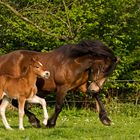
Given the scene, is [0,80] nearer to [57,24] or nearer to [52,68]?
[52,68]

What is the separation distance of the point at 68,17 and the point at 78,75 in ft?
26.8

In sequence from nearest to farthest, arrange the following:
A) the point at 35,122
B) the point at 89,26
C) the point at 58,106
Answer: the point at 58,106 < the point at 35,122 < the point at 89,26

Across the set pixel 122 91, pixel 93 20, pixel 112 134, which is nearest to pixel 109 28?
pixel 93 20

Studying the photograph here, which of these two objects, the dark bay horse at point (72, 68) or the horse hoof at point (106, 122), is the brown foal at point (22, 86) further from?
the horse hoof at point (106, 122)

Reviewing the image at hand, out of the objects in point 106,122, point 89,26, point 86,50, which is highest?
point 86,50

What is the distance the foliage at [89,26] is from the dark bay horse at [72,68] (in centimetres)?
692

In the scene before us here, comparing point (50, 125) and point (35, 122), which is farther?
point (35, 122)

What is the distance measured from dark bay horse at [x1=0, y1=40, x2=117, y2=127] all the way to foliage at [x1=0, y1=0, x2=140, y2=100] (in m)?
6.92

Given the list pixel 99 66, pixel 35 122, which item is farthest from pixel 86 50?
pixel 35 122

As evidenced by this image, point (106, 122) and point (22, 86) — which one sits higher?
point (22, 86)

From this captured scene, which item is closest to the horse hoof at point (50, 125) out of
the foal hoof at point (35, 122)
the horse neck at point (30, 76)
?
the foal hoof at point (35, 122)

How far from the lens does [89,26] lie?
1919cm

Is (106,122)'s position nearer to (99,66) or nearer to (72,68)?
(99,66)

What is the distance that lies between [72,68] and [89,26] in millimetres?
8079
